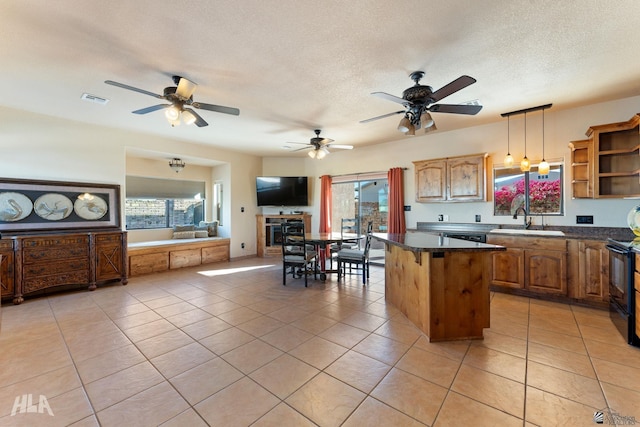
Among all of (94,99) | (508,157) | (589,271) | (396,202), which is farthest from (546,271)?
(94,99)

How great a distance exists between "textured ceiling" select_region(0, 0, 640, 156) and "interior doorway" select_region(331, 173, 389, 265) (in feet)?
8.37

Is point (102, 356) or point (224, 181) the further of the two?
point (224, 181)

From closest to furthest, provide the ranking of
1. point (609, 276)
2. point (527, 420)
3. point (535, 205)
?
1. point (527, 420)
2. point (609, 276)
3. point (535, 205)

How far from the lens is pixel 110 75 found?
2873 mm

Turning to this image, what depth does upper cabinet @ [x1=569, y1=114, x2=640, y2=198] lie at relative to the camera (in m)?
3.47

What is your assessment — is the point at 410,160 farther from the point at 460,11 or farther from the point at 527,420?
the point at 527,420

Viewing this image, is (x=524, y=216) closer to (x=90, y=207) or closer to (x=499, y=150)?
(x=499, y=150)

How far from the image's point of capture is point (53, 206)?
13.8ft

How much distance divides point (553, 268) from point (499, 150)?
2.05m

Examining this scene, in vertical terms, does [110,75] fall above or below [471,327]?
above

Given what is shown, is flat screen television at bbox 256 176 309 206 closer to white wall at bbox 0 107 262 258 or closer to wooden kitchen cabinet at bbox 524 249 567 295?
white wall at bbox 0 107 262 258

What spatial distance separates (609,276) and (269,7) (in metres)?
4.55

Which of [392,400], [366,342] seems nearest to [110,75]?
[366,342]

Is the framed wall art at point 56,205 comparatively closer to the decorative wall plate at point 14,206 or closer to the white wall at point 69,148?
the decorative wall plate at point 14,206
